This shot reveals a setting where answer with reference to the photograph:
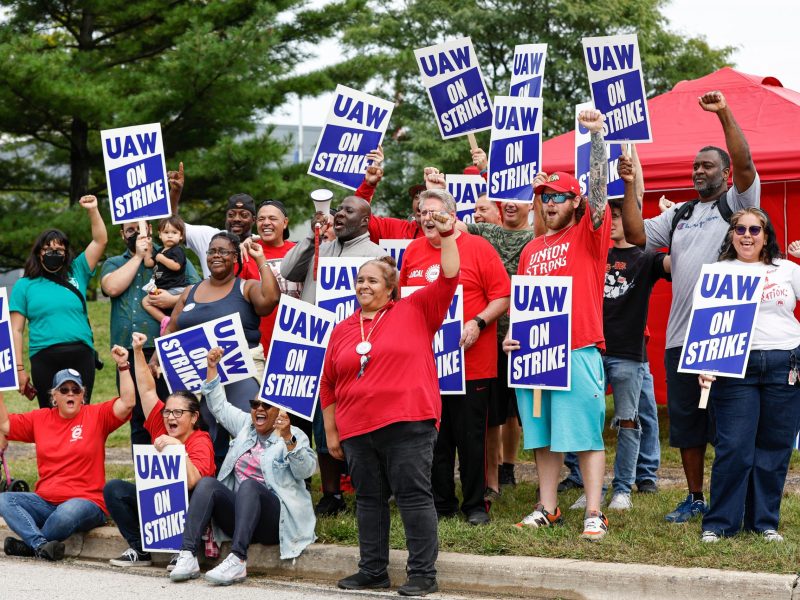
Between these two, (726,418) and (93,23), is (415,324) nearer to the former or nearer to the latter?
(726,418)

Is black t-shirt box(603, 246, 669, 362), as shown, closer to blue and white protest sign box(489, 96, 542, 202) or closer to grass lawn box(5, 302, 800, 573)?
blue and white protest sign box(489, 96, 542, 202)

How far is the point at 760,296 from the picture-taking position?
21.6ft

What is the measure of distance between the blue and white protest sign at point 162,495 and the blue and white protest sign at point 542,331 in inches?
79.1

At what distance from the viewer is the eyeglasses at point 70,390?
7781mm

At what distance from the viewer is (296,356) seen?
285 inches

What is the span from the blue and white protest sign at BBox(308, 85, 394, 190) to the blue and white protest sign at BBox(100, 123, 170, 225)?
1.10 m

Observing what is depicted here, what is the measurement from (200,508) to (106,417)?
1250 mm

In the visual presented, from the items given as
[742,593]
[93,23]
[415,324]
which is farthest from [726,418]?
[93,23]

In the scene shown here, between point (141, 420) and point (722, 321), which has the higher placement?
point (722, 321)

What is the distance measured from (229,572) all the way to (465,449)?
5.27ft

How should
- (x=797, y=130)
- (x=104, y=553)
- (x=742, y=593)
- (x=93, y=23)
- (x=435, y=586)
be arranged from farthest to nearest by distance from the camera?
1. (x=93, y=23)
2. (x=797, y=130)
3. (x=104, y=553)
4. (x=435, y=586)
5. (x=742, y=593)

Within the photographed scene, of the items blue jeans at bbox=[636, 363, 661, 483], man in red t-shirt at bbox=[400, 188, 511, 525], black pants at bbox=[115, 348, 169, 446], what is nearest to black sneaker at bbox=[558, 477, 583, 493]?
blue jeans at bbox=[636, 363, 661, 483]

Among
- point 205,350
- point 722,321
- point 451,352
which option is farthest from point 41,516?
point 722,321

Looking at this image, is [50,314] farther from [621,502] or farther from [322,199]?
[621,502]
